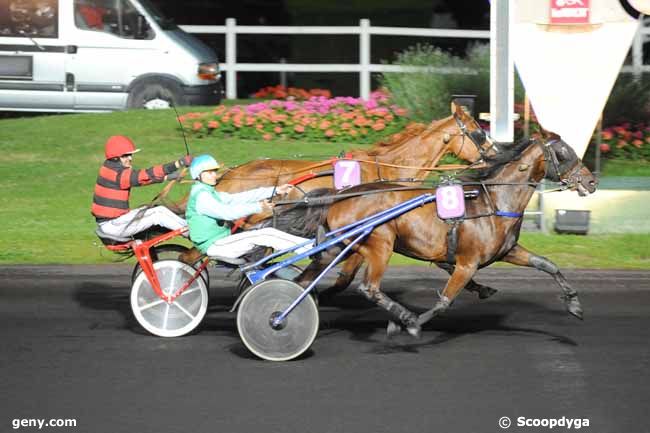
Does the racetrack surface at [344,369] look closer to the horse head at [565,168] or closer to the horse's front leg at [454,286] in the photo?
the horse's front leg at [454,286]

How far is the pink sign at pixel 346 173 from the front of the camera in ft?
33.6

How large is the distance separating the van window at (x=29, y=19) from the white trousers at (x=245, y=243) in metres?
11.1

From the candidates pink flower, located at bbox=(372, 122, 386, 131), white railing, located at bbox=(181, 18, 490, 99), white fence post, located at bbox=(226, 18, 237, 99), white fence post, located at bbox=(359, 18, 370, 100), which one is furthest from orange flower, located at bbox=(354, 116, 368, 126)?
white fence post, located at bbox=(226, 18, 237, 99)

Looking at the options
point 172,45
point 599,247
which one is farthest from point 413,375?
point 172,45

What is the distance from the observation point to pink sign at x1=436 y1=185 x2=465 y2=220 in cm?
896

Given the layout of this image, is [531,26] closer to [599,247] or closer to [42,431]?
[599,247]

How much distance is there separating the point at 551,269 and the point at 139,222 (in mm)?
3229

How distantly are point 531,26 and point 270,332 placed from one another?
700 cm

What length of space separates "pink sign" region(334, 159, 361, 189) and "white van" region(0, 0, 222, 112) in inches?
361

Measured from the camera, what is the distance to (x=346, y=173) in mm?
10297

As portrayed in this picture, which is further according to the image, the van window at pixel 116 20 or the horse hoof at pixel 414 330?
the van window at pixel 116 20

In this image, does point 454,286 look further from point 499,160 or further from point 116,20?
point 116,20

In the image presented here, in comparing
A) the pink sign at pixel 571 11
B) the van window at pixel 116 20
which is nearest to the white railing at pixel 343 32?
the van window at pixel 116 20

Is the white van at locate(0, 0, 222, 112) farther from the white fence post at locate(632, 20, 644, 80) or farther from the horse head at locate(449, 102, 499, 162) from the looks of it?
the horse head at locate(449, 102, 499, 162)
